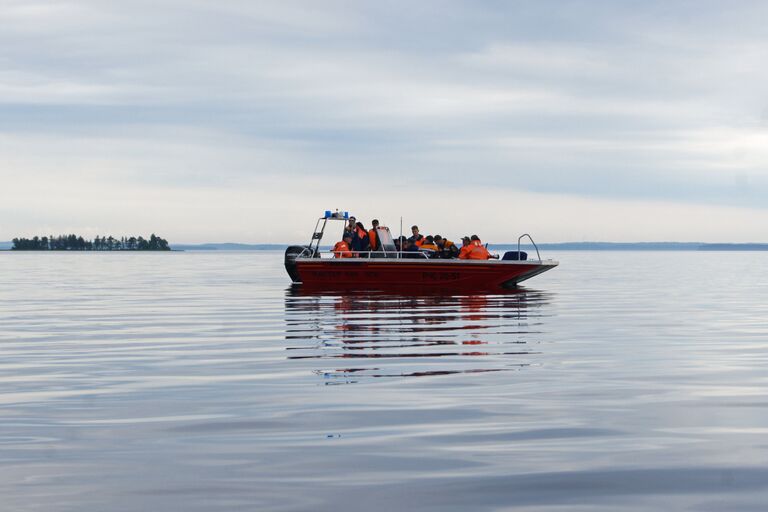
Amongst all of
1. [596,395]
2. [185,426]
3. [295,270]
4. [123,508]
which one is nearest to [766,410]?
[596,395]

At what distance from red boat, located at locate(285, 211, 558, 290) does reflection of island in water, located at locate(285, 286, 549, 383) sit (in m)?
2.33

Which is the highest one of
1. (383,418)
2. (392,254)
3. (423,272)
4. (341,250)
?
(341,250)

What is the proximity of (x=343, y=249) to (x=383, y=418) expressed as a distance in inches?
1000

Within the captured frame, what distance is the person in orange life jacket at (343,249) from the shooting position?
33938 millimetres

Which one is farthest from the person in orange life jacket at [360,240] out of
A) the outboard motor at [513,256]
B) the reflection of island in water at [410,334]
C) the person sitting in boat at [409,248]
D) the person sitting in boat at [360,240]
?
the outboard motor at [513,256]

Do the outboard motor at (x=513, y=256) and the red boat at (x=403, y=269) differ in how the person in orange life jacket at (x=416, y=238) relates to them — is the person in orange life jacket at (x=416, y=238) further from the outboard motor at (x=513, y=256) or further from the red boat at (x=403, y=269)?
the outboard motor at (x=513, y=256)

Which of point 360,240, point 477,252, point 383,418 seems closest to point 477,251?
point 477,252

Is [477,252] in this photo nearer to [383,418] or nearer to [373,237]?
[373,237]

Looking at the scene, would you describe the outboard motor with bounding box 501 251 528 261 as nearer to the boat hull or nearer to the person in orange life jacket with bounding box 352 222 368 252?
the boat hull

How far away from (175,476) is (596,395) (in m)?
5.25

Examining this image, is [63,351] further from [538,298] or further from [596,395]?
[538,298]

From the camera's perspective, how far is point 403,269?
33000mm

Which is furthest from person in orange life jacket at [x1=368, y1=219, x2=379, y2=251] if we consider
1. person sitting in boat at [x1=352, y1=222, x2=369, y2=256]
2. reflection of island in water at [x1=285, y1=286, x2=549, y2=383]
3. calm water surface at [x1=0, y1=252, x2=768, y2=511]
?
calm water surface at [x1=0, y1=252, x2=768, y2=511]

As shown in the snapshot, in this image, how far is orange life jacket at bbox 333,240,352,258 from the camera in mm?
33906
